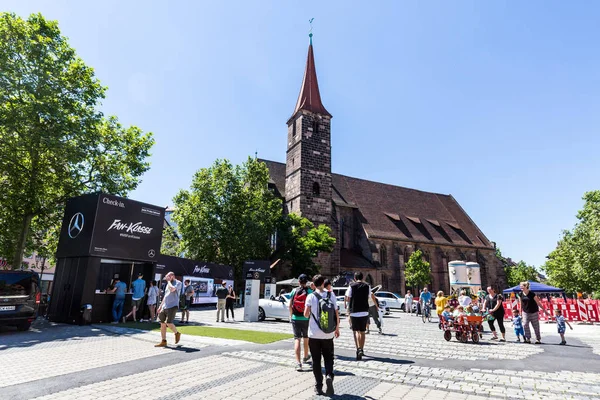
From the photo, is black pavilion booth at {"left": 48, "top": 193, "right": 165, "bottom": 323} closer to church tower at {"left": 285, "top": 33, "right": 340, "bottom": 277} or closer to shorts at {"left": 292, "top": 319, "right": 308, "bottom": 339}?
shorts at {"left": 292, "top": 319, "right": 308, "bottom": 339}

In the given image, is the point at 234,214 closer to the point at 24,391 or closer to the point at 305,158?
the point at 305,158

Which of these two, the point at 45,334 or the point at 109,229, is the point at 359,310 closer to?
the point at 45,334

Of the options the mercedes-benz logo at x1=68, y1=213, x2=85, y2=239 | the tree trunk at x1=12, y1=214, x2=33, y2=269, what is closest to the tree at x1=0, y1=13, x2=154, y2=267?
the tree trunk at x1=12, y1=214, x2=33, y2=269

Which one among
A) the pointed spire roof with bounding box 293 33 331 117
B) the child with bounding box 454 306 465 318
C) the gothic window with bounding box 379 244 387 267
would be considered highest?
the pointed spire roof with bounding box 293 33 331 117

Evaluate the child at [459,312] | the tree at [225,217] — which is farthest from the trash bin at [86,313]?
the tree at [225,217]

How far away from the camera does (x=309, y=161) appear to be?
39281mm

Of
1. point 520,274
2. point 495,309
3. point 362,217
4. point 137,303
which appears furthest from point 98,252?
point 520,274

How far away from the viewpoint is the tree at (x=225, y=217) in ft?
111

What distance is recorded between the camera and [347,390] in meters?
5.17

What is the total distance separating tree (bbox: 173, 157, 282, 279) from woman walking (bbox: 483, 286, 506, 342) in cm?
2279

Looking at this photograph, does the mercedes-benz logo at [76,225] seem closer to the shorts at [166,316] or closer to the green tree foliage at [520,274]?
the shorts at [166,316]

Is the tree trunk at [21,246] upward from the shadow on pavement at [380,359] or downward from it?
upward

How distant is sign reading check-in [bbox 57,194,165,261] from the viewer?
13422mm

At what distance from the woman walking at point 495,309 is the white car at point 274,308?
28.0 feet
